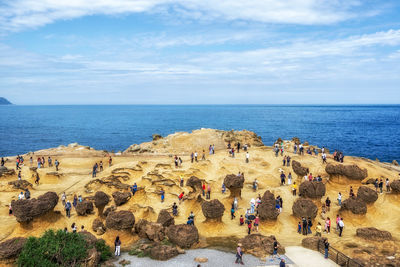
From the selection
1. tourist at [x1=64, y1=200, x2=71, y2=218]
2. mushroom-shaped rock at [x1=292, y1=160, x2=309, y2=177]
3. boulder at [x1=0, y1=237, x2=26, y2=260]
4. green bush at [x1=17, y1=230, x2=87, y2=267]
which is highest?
mushroom-shaped rock at [x1=292, y1=160, x2=309, y2=177]

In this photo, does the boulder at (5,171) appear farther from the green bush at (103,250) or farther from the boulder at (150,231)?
the green bush at (103,250)

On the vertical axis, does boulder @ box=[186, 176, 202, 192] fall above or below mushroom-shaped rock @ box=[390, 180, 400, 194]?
below

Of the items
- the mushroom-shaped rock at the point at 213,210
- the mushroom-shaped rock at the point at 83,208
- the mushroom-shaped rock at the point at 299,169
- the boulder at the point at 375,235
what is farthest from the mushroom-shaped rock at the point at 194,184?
the boulder at the point at 375,235

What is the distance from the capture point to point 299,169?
1485 inches

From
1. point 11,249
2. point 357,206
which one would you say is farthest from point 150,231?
point 357,206

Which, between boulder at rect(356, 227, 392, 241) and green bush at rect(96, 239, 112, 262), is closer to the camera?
green bush at rect(96, 239, 112, 262)

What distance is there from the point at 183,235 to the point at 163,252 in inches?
101

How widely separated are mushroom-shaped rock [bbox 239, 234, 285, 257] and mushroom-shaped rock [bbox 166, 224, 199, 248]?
13.0 ft

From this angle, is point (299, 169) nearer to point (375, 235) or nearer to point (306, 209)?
point (306, 209)

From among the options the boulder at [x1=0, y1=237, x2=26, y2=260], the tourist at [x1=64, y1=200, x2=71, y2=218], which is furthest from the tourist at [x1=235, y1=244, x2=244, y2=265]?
the tourist at [x1=64, y1=200, x2=71, y2=218]

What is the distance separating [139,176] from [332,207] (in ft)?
77.0

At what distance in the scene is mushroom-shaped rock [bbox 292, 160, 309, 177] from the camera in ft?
123

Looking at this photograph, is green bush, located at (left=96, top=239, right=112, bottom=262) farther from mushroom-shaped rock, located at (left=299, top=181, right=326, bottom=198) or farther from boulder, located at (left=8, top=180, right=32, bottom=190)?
mushroom-shaped rock, located at (left=299, top=181, right=326, bottom=198)

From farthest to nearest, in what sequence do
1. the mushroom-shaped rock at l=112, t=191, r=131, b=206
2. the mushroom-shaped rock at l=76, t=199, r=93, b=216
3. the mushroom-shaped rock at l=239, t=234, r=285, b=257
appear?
the mushroom-shaped rock at l=112, t=191, r=131, b=206 → the mushroom-shaped rock at l=76, t=199, r=93, b=216 → the mushroom-shaped rock at l=239, t=234, r=285, b=257
